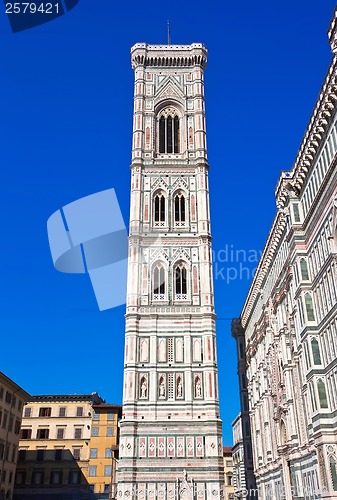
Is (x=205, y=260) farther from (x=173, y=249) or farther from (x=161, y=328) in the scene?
(x=161, y=328)

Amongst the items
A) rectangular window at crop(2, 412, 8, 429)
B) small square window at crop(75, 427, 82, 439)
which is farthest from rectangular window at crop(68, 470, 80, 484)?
rectangular window at crop(2, 412, 8, 429)

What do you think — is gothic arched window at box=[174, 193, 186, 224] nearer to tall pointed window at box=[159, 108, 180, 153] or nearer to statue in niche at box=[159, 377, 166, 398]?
tall pointed window at box=[159, 108, 180, 153]

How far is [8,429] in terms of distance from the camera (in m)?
49.4

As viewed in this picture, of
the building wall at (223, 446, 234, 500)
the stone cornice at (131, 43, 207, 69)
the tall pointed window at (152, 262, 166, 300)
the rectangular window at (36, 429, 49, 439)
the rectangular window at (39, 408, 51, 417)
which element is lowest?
the building wall at (223, 446, 234, 500)

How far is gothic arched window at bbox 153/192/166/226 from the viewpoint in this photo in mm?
47281

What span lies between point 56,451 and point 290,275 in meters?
38.9

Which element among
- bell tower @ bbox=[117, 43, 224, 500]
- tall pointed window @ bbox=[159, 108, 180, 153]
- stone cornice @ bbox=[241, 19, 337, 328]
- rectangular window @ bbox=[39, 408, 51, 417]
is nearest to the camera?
stone cornice @ bbox=[241, 19, 337, 328]

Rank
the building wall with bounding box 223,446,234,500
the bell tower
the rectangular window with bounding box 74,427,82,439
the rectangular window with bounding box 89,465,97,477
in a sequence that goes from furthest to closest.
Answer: the building wall with bounding box 223,446,234,500
the rectangular window with bounding box 74,427,82,439
the rectangular window with bounding box 89,465,97,477
the bell tower

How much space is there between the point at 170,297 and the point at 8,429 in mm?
20951

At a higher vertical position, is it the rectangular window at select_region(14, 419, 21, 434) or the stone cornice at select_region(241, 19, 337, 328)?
the stone cornice at select_region(241, 19, 337, 328)

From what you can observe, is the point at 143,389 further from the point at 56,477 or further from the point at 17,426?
the point at 56,477

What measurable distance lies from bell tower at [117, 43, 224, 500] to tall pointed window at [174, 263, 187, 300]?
0.28 ft

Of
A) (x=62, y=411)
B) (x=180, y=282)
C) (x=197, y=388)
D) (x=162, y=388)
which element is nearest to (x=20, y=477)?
(x=62, y=411)

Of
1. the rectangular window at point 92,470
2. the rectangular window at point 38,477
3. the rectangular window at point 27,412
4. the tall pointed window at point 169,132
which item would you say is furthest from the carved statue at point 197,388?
the rectangular window at point 27,412
